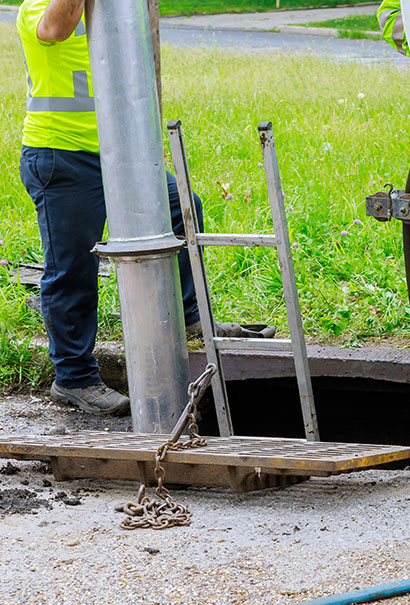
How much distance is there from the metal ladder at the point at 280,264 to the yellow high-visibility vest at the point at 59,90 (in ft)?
2.04

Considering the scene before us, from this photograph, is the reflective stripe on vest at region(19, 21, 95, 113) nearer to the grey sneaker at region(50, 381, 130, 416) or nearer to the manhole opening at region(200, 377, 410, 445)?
the grey sneaker at region(50, 381, 130, 416)

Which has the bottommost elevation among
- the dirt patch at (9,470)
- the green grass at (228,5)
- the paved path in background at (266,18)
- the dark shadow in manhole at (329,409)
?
the dark shadow in manhole at (329,409)

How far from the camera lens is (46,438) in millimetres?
3316

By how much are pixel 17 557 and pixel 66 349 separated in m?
1.50

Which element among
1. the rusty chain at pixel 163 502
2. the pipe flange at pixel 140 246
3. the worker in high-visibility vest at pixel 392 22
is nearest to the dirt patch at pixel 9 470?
the rusty chain at pixel 163 502

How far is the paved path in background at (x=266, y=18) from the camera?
20.6 m

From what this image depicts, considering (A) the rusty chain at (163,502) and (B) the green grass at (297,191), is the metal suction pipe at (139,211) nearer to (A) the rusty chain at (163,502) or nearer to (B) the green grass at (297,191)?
(A) the rusty chain at (163,502)

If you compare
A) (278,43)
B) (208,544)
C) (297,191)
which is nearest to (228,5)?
(278,43)

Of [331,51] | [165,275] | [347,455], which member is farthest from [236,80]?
[347,455]

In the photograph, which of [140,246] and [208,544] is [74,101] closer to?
[140,246]

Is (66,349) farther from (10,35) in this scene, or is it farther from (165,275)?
(10,35)

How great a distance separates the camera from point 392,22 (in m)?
3.69

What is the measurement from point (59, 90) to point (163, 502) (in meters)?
1.78

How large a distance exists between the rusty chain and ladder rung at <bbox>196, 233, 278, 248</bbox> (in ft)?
1.69
